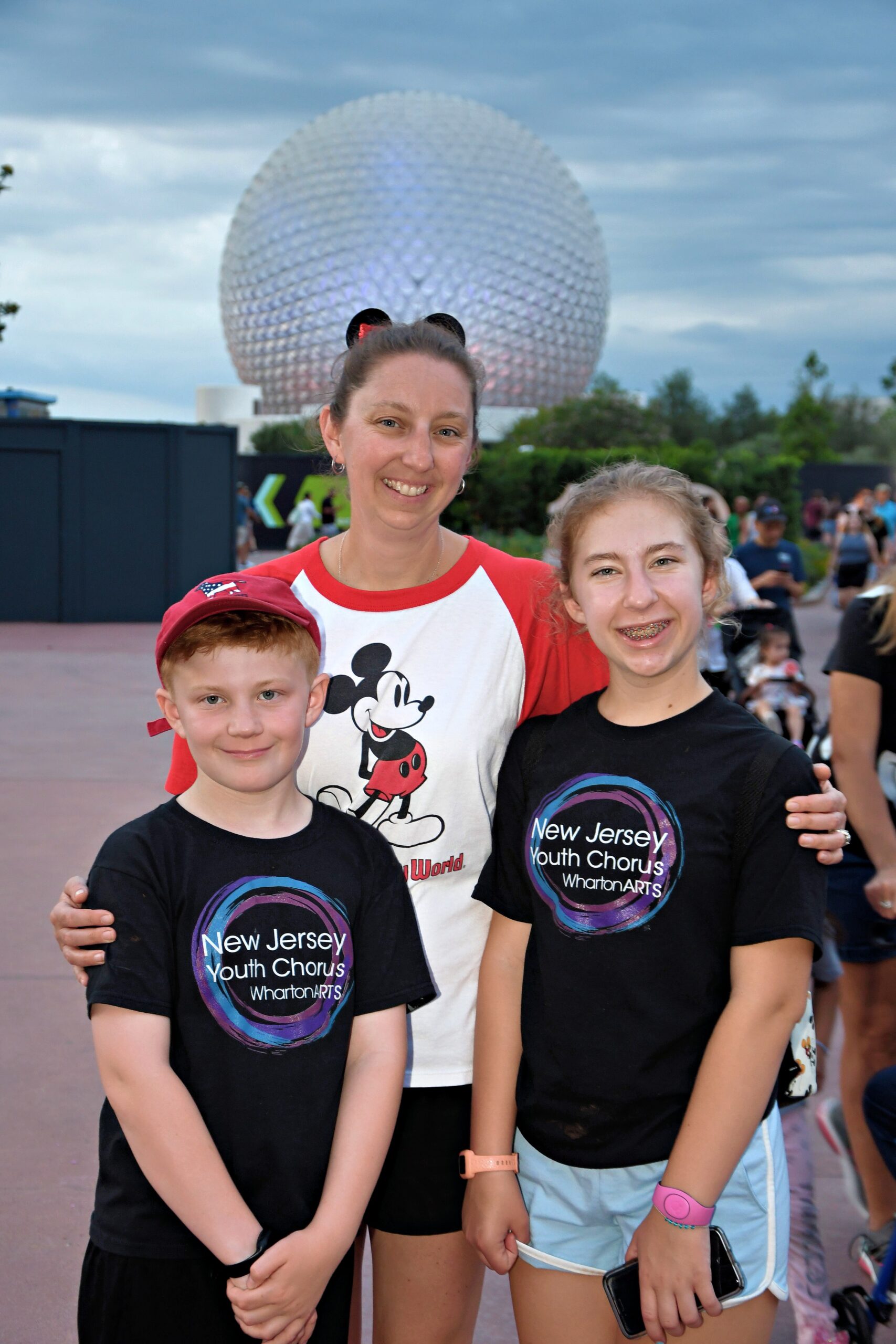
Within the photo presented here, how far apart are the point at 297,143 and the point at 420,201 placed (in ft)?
19.2

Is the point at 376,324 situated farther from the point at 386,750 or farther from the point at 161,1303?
the point at 161,1303

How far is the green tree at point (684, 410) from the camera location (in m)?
60.7

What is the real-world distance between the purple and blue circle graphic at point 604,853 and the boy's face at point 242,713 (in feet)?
1.44

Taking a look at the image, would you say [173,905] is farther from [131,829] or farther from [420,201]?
[420,201]

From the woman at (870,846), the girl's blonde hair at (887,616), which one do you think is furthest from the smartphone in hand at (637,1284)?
the girl's blonde hair at (887,616)

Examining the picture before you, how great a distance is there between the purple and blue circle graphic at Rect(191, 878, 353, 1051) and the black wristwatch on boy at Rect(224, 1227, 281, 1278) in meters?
0.27

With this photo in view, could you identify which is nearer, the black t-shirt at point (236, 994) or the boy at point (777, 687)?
the black t-shirt at point (236, 994)

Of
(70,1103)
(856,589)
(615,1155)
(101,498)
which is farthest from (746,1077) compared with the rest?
(101,498)

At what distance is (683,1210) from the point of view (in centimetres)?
183

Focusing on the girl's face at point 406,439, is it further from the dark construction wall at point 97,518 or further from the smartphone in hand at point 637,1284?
the dark construction wall at point 97,518

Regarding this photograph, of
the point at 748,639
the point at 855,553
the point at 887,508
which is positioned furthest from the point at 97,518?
the point at 887,508

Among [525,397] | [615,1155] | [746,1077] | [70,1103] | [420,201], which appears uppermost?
[420,201]

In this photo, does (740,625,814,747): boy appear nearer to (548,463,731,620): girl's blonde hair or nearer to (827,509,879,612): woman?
(548,463,731,620): girl's blonde hair

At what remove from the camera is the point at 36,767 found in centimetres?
794
